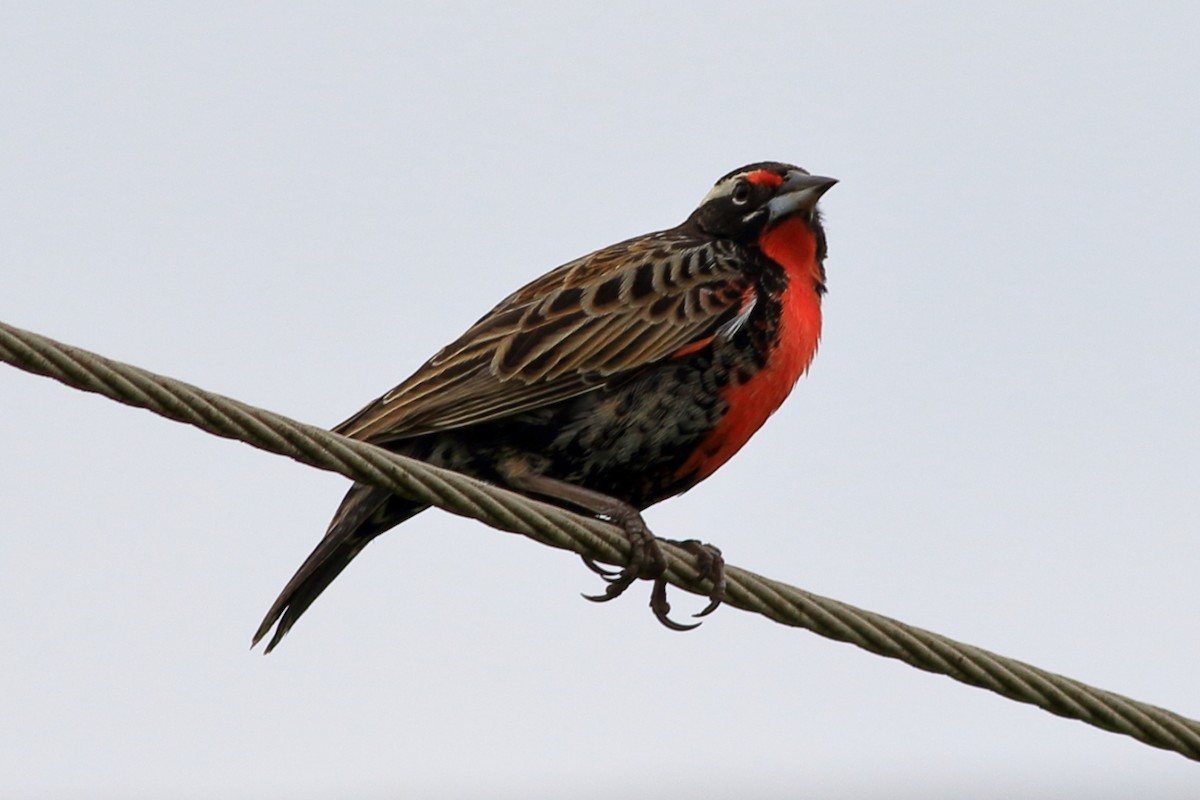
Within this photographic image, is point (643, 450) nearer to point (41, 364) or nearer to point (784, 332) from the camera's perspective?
point (784, 332)

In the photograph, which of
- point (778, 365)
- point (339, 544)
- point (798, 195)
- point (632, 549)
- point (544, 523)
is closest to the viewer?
point (544, 523)

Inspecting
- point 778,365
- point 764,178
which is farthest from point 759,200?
point 778,365

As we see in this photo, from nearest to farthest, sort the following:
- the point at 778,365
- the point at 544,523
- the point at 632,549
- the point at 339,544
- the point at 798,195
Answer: the point at 544,523 < the point at 632,549 < the point at 339,544 < the point at 778,365 < the point at 798,195

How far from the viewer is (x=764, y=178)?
1022 cm

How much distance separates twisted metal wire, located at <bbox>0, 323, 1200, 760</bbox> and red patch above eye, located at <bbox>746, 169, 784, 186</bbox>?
9.32 feet

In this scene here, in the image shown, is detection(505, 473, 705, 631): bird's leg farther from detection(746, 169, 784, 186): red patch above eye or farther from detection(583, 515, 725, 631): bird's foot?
detection(746, 169, 784, 186): red patch above eye

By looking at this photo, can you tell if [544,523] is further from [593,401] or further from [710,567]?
[593,401]

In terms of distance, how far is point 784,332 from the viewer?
9367 mm

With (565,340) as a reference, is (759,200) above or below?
above

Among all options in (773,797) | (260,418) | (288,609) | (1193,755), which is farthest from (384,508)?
(773,797)

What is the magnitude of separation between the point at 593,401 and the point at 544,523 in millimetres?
2056

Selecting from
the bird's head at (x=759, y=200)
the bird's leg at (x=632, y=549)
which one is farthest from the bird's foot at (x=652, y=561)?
the bird's head at (x=759, y=200)

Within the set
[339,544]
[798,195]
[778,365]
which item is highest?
[798,195]

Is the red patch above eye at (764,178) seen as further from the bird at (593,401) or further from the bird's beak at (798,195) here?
the bird at (593,401)
